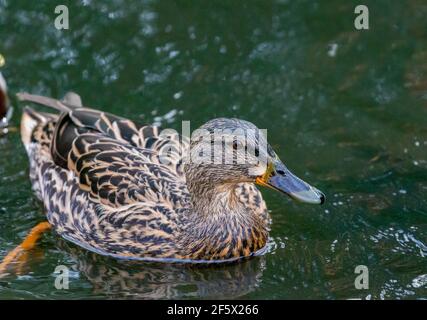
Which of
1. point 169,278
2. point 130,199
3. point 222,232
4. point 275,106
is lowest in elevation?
point 169,278

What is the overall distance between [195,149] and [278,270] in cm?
127

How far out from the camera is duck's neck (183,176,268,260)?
820cm

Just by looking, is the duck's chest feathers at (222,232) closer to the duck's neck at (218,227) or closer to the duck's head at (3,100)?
the duck's neck at (218,227)

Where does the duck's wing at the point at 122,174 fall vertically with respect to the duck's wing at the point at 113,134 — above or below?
below

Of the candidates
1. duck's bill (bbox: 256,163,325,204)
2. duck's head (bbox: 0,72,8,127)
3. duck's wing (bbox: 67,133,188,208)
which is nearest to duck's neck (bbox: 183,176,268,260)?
duck's wing (bbox: 67,133,188,208)

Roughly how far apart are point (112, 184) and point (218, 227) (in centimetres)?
104

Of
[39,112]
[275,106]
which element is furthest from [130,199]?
[275,106]

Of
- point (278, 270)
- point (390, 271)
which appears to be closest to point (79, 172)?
point (278, 270)

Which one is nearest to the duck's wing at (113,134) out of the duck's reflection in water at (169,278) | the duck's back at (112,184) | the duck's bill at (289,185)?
the duck's back at (112,184)

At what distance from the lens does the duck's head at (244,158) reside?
25.1 ft

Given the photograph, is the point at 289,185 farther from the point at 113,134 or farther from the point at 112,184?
the point at 113,134

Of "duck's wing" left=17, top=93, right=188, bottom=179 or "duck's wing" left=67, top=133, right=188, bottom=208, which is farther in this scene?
Result: "duck's wing" left=17, top=93, right=188, bottom=179

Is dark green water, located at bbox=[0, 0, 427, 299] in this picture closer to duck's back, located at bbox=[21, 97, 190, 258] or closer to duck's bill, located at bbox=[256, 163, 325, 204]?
duck's back, located at bbox=[21, 97, 190, 258]

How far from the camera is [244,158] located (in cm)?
773
